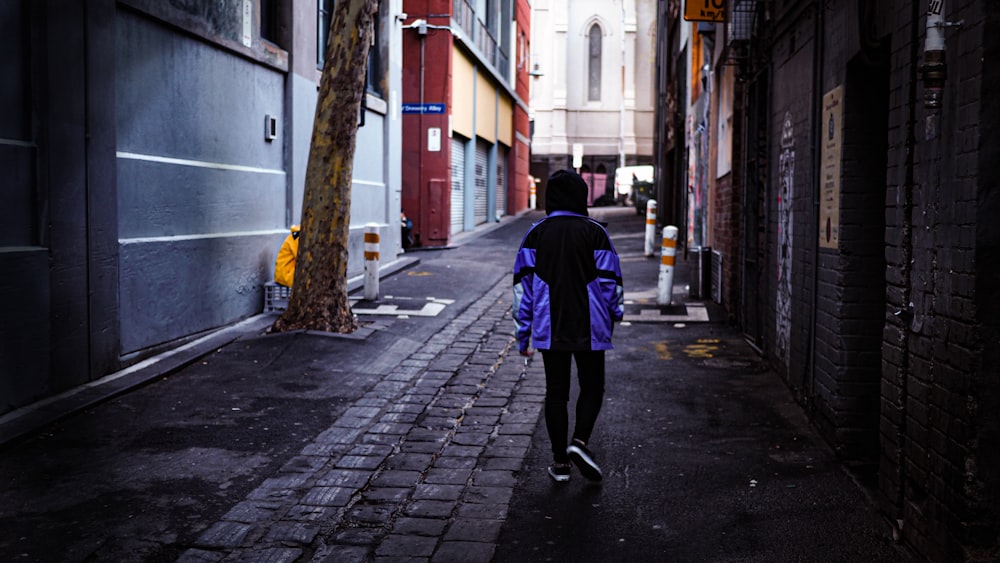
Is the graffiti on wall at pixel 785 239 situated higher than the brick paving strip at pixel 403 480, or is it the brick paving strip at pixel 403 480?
the graffiti on wall at pixel 785 239

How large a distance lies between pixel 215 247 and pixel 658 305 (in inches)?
223

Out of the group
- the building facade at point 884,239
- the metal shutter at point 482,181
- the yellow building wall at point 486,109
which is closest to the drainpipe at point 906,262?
the building facade at point 884,239

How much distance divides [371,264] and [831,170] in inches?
307

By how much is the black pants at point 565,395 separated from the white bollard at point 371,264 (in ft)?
24.5

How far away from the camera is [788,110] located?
8523 millimetres

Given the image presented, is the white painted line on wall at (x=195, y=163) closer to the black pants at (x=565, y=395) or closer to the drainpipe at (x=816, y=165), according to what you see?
the black pants at (x=565, y=395)

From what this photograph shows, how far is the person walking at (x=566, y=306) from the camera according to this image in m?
5.96

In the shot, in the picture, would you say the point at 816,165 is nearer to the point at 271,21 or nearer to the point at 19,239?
the point at 19,239

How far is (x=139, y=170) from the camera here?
31.0ft

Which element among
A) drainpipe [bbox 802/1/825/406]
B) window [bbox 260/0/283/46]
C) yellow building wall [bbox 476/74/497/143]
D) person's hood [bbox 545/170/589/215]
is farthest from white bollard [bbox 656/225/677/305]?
yellow building wall [bbox 476/74/497/143]

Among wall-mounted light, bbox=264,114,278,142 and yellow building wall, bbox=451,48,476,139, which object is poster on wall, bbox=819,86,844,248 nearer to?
wall-mounted light, bbox=264,114,278,142

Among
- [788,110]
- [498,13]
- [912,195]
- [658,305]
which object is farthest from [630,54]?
[912,195]

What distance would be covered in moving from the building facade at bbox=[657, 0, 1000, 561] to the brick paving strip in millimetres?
1986

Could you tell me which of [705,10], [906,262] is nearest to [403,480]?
[906,262]
